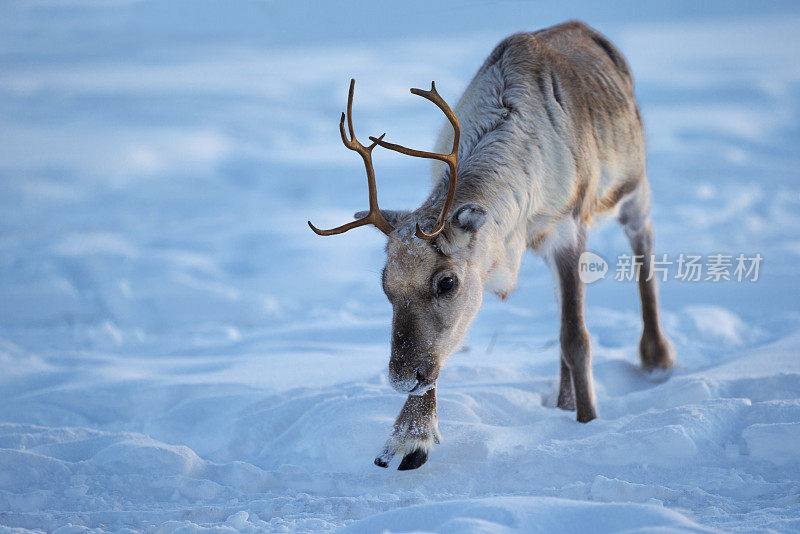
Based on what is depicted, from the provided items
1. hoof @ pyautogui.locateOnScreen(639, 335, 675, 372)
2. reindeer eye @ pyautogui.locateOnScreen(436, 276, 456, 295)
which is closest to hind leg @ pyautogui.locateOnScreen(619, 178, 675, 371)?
hoof @ pyautogui.locateOnScreen(639, 335, 675, 372)

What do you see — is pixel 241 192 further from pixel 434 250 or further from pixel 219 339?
pixel 434 250

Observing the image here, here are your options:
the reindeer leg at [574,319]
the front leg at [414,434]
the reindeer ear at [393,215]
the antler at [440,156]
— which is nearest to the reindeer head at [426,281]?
the antler at [440,156]

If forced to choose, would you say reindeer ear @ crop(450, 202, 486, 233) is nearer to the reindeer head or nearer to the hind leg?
the reindeer head

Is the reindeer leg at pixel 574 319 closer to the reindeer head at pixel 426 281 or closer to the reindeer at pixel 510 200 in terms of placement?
the reindeer at pixel 510 200

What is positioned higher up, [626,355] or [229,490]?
[229,490]

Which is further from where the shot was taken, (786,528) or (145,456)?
(145,456)

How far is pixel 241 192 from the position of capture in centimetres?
1323

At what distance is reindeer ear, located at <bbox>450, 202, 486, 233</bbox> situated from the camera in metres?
3.69

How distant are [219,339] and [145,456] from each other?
341cm

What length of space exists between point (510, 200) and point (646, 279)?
2255 mm

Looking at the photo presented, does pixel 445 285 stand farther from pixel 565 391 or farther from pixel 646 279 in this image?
pixel 646 279

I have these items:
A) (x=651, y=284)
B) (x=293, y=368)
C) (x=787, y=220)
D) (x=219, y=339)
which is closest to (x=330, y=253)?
(x=219, y=339)

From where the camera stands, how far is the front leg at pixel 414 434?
381cm

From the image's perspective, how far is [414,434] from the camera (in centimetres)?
387
